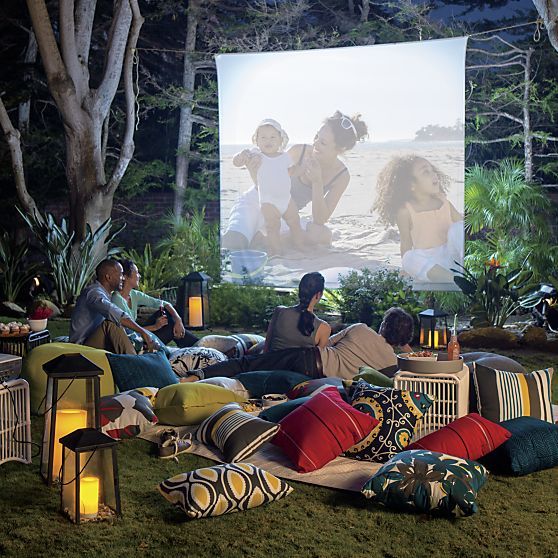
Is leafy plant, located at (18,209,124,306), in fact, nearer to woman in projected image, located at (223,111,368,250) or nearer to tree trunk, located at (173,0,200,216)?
woman in projected image, located at (223,111,368,250)

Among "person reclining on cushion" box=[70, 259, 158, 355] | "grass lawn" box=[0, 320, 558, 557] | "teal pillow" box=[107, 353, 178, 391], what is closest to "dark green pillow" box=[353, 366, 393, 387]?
"grass lawn" box=[0, 320, 558, 557]

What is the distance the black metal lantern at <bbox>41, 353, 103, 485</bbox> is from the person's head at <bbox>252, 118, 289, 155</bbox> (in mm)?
7078

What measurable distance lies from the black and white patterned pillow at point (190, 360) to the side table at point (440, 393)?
6.11 feet

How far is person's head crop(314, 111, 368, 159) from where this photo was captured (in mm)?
10328

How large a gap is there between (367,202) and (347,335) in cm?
474

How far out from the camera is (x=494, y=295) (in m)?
8.20

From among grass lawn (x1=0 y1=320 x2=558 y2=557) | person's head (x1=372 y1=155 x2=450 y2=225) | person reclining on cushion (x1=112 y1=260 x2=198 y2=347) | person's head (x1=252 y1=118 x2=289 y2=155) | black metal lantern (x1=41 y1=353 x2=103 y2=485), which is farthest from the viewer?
person's head (x1=252 y1=118 x2=289 y2=155)

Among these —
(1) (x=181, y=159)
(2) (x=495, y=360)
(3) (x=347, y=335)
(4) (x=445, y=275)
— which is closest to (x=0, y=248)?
(1) (x=181, y=159)

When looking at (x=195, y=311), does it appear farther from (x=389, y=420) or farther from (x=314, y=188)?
(x=389, y=420)

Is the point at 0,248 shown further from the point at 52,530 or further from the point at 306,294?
the point at 52,530

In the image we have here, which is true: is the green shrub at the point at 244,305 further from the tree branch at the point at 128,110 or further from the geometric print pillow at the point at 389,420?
the geometric print pillow at the point at 389,420

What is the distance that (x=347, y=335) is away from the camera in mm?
5723

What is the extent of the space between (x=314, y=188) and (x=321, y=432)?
6.63 m

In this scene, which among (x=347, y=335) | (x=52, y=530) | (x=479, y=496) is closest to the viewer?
(x=52, y=530)
